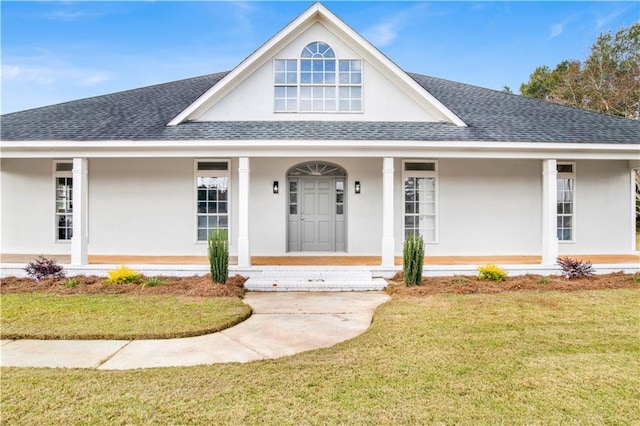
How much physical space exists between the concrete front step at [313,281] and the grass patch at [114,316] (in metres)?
1.25

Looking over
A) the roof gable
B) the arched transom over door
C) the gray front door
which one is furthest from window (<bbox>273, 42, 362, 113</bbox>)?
the gray front door

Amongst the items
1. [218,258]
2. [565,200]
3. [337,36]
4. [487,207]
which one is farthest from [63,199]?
[565,200]

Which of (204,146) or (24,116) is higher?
(24,116)

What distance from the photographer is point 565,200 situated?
11.6 meters

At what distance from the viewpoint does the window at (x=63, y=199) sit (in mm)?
11445

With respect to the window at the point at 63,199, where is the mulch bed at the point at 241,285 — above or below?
below

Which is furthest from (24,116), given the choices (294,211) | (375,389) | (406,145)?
(375,389)

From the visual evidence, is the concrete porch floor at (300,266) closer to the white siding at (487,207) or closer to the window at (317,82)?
the white siding at (487,207)

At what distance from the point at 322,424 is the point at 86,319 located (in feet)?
15.2

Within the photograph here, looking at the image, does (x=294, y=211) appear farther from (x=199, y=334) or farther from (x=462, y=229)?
(x=199, y=334)

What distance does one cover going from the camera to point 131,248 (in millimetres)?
11336

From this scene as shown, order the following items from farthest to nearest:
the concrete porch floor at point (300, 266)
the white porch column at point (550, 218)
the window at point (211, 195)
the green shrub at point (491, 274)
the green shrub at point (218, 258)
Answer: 1. the window at point (211, 195)
2. the white porch column at point (550, 218)
3. the concrete porch floor at point (300, 266)
4. the green shrub at point (491, 274)
5. the green shrub at point (218, 258)

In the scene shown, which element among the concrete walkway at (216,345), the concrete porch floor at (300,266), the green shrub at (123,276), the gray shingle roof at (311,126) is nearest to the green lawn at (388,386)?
the concrete walkway at (216,345)

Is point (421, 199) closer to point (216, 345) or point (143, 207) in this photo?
point (216, 345)
